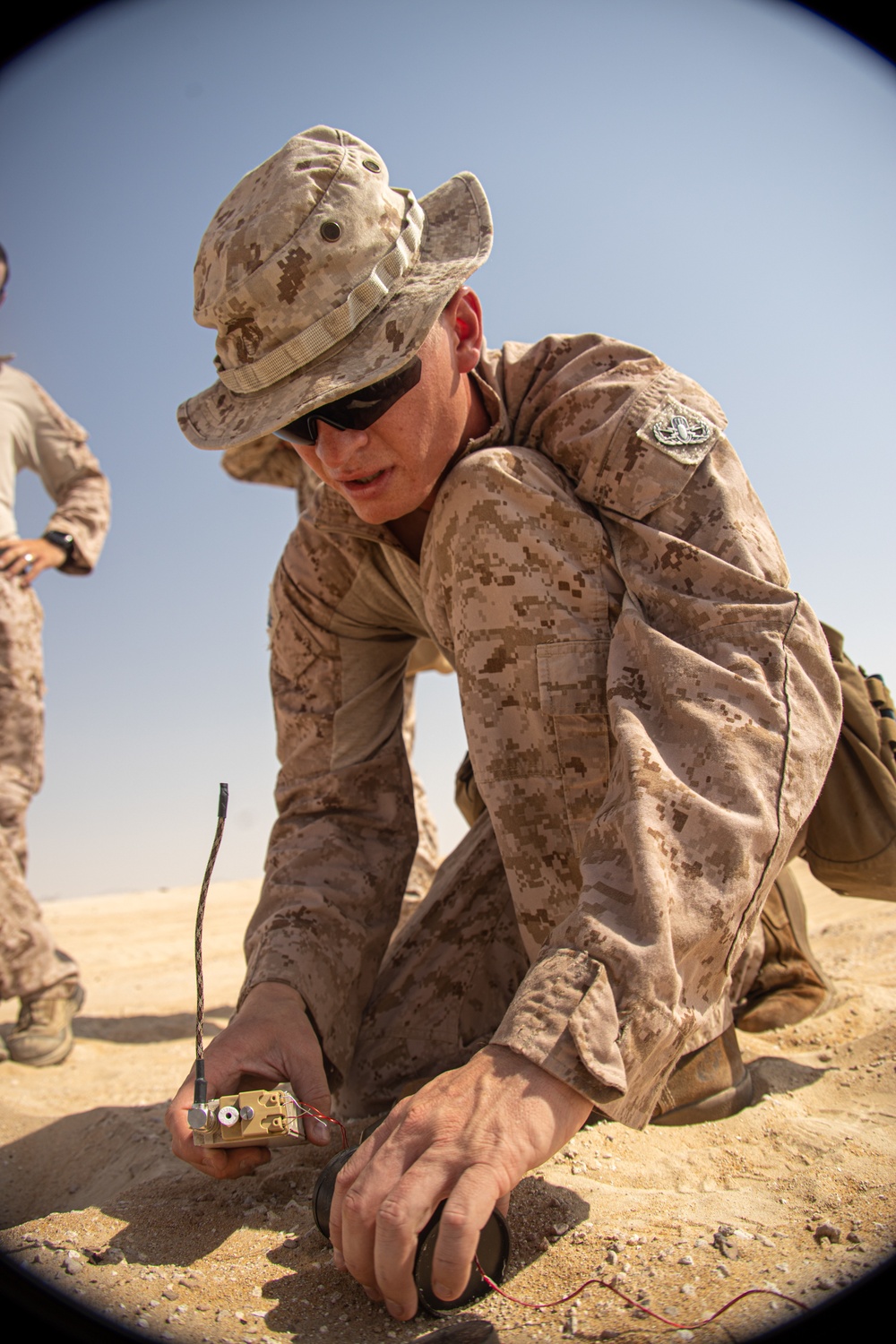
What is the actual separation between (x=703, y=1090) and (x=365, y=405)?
1.49 m

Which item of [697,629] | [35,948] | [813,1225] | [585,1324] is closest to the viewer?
[585,1324]

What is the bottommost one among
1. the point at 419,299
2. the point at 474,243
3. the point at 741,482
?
the point at 741,482

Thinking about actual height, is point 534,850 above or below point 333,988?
above

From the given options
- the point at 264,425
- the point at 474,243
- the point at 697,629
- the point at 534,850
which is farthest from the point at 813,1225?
the point at 474,243

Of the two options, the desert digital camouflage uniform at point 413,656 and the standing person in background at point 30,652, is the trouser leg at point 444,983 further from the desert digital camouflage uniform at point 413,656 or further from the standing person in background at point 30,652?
the standing person in background at point 30,652

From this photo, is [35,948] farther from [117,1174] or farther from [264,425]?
[264,425]

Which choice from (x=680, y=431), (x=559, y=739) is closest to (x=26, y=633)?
(x=559, y=739)

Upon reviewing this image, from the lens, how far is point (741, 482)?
5.98ft

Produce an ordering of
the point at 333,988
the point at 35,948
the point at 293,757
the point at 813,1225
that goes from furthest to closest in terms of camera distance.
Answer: the point at 35,948 < the point at 293,757 < the point at 333,988 < the point at 813,1225

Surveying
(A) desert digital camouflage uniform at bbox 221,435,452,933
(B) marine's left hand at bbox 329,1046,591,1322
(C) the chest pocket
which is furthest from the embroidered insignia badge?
(A) desert digital camouflage uniform at bbox 221,435,452,933

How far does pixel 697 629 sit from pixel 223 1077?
1.11m

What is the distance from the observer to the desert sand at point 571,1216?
4.03 feet

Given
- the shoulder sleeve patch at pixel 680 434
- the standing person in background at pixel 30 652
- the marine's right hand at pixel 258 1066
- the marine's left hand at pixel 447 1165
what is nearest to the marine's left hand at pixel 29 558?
the standing person in background at pixel 30 652

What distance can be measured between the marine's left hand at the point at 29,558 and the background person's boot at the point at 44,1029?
1.56 metres
